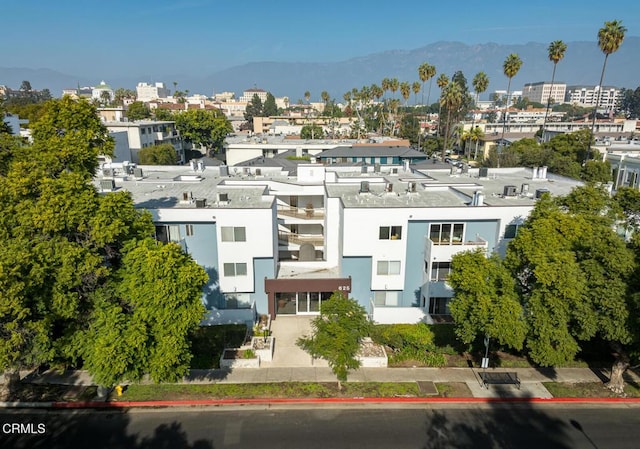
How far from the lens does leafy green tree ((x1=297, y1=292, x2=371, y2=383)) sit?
21.0 meters

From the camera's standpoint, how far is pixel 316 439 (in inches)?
734

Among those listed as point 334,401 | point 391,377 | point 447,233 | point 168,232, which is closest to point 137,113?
point 168,232

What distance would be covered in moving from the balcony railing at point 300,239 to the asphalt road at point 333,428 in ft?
54.4

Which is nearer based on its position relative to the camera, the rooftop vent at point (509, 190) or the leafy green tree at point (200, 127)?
the rooftop vent at point (509, 190)

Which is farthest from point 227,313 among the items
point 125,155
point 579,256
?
point 125,155

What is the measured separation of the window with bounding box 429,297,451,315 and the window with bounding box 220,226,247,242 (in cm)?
1487

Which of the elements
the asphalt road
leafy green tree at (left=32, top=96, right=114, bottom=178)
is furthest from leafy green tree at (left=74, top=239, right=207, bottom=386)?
leafy green tree at (left=32, top=96, right=114, bottom=178)

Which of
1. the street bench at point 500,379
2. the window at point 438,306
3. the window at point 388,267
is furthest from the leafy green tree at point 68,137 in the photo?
the street bench at point 500,379

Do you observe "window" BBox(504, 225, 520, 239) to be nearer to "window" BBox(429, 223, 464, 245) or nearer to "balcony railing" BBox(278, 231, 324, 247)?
"window" BBox(429, 223, 464, 245)

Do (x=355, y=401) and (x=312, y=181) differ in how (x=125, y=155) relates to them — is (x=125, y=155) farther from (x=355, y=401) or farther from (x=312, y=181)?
(x=355, y=401)

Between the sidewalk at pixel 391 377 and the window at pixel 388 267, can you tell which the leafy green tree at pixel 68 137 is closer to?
the sidewalk at pixel 391 377

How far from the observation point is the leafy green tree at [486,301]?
20.2 m

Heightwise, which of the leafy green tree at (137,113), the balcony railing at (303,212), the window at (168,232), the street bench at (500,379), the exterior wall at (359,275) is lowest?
the street bench at (500,379)

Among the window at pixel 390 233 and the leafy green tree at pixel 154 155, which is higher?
the leafy green tree at pixel 154 155
